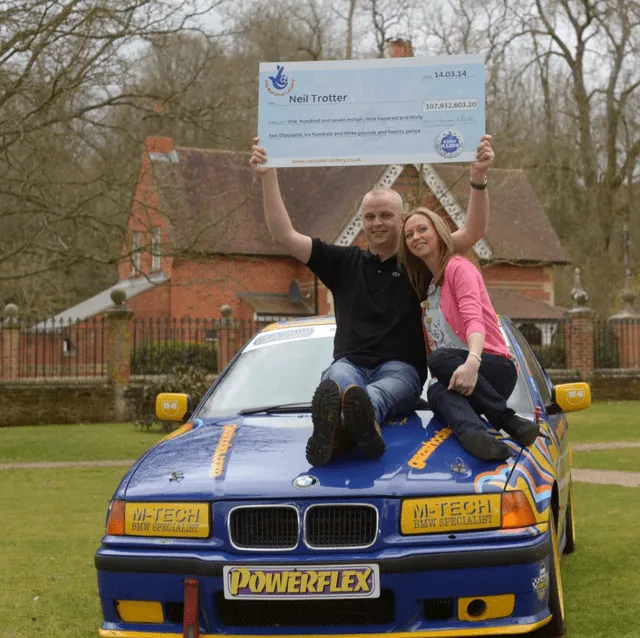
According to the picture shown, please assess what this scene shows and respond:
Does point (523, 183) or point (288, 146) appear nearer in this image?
point (288, 146)

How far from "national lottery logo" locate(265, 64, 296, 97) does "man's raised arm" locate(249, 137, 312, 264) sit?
1.06 ft

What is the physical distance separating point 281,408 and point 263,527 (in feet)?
4.35

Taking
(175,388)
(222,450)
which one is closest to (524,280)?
(175,388)

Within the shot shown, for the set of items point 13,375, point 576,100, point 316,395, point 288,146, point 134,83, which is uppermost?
point 576,100

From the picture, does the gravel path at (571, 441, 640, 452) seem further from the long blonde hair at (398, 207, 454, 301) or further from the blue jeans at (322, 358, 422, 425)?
the blue jeans at (322, 358, 422, 425)

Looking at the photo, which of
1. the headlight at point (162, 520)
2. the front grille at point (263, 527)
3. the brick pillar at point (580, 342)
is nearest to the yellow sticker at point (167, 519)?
the headlight at point (162, 520)

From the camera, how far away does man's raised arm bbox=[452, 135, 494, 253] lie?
6.10m

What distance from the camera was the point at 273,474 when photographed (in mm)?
4957

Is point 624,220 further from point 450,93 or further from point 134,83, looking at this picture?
point 450,93

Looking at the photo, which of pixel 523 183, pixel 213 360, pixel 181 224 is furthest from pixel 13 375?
pixel 523 183

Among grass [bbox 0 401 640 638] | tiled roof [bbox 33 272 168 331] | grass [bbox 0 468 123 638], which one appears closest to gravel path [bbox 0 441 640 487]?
grass [bbox 0 401 640 638]

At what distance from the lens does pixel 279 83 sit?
6516mm

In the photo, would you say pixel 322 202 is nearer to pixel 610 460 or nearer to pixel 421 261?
pixel 610 460

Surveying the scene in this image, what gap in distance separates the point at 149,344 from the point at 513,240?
20177 mm
